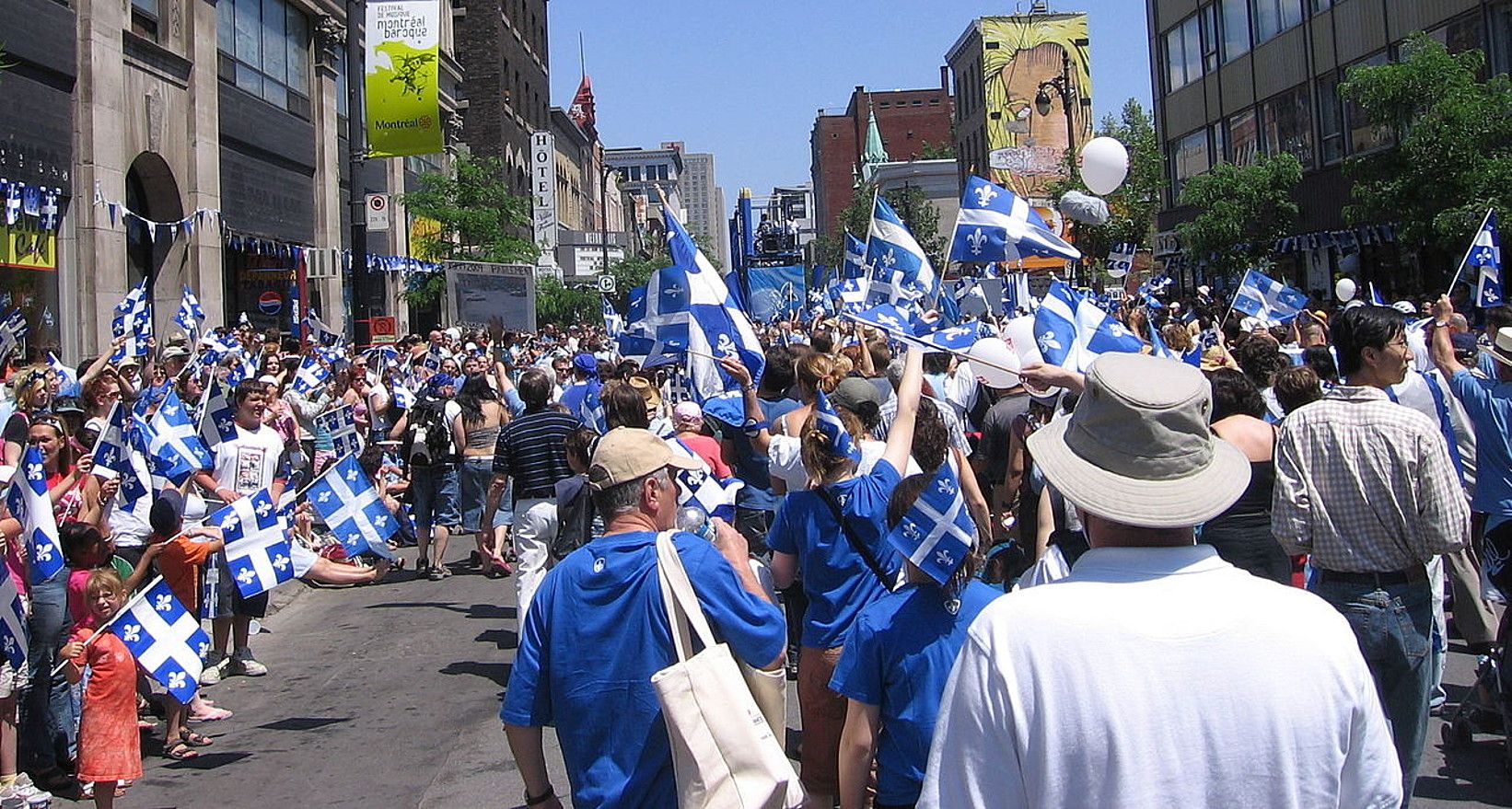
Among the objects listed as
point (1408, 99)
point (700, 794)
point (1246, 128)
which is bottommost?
point (700, 794)

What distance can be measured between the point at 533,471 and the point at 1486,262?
10452mm

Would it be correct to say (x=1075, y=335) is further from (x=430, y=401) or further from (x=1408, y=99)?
(x=1408, y=99)

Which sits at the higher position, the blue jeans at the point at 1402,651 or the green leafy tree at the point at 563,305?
the green leafy tree at the point at 563,305

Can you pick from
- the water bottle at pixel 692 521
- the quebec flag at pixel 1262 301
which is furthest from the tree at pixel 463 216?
the water bottle at pixel 692 521

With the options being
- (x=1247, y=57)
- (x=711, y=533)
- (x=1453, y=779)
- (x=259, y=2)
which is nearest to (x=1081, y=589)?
(x=711, y=533)

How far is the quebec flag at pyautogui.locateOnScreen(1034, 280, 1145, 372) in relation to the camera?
8.09m

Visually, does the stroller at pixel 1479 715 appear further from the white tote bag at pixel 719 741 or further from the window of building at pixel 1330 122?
the window of building at pixel 1330 122

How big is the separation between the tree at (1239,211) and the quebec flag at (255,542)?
24.3 metres

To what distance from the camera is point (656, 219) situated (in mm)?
163250

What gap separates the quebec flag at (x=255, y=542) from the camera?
7543 mm

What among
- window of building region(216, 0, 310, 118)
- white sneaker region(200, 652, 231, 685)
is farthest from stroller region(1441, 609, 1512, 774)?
window of building region(216, 0, 310, 118)

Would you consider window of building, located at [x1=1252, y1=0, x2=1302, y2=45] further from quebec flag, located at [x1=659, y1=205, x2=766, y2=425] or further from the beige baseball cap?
the beige baseball cap

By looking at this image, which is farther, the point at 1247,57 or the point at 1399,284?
the point at 1247,57

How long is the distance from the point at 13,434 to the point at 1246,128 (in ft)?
113
